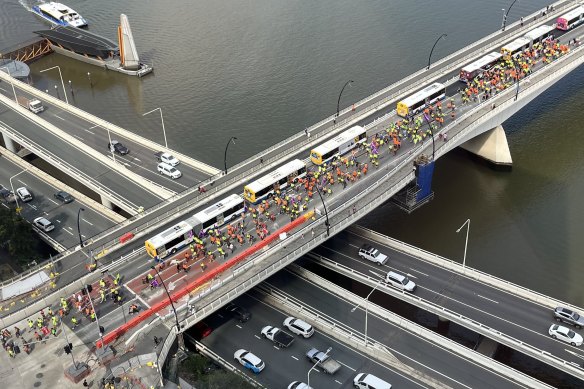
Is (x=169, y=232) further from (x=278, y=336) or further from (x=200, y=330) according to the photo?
(x=278, y=336)

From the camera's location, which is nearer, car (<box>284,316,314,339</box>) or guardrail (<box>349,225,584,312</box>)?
car (<box>284,316,314,339</box>)

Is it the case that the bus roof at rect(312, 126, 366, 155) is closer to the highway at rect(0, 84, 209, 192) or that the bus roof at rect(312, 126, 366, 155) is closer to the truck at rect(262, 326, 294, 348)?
the highway at rect(0, 84, 209, 192)

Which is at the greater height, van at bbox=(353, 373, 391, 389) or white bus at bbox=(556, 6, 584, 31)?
white bus at bbox=(556, 6, 584, 31)

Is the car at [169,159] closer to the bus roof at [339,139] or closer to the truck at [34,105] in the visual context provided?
the bus roof at [339,139]

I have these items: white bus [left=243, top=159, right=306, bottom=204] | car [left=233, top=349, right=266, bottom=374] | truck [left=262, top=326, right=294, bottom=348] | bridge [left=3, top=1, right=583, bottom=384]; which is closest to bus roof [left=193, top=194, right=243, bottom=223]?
white bus [left=243, top=159, right=306, bottom=204]

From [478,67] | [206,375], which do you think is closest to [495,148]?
[478,67]

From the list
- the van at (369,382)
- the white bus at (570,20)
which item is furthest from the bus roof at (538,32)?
the van at (369,382)
